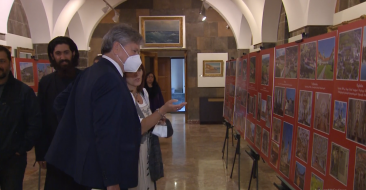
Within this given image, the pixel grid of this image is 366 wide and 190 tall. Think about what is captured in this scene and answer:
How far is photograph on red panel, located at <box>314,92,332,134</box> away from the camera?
1.69 metres

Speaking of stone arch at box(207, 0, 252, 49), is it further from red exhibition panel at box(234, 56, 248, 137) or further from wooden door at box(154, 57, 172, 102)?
red exhibition panel at box(234, 56, 248, 137)

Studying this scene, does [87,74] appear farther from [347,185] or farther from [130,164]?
[347,185]

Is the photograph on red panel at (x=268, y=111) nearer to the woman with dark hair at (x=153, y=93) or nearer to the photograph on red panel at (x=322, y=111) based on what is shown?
the photograph on red panel at (x=322, y=111)

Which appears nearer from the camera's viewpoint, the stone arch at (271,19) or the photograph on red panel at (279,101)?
the photograph on red panel at (279,101)

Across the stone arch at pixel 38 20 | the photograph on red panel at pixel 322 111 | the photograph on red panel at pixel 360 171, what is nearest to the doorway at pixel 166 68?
the stone arch at pixel 38 20

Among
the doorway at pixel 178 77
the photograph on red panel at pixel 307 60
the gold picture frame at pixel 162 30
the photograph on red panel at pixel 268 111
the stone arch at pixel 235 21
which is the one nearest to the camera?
the photograph on red panel at pixel 307 60

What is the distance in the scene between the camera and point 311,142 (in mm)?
1881

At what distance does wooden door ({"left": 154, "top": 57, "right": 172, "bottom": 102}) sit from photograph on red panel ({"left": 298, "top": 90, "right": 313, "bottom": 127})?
10072 millimetres

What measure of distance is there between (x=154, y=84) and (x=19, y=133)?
10.9 feet

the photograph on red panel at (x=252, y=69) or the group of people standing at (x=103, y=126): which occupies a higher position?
the photograph on red panel at (x=252, y=69)

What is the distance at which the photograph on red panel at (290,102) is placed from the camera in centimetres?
215

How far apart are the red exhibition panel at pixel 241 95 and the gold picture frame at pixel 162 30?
5043mm

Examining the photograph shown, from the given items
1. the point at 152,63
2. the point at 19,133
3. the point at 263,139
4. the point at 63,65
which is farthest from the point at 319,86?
the point at 152,63

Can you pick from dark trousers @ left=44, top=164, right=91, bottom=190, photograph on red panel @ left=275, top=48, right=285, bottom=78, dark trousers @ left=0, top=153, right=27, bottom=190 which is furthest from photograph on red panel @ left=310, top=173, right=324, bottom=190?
dark trousers @ left=0, top=153, right=27, bottom=190
